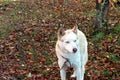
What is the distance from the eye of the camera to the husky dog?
486cm

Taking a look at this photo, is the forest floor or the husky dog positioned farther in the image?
the forest floor

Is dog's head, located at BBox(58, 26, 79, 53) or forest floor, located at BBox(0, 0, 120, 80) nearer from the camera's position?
dog's head, located at BBox(58, 26, 79, 53)

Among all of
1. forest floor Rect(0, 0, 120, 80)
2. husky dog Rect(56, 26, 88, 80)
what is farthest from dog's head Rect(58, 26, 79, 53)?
forest floor Rect(0, 0, 120, 80)

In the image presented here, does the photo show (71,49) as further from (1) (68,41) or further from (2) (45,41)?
(2) (45,41)

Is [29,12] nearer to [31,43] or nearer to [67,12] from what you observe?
[67,12]

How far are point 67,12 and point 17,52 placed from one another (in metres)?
5.43

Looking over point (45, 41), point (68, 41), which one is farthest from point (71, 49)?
point (45, 41)

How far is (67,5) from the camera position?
1471 cm

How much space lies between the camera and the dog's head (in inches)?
189

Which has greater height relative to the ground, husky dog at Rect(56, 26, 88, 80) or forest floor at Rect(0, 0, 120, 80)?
husky dog at Rect(56, 26, 88, 80)

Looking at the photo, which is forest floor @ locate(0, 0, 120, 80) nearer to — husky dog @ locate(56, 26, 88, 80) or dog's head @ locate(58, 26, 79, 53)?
husky dog @ locate(56, 26, 88, 80)

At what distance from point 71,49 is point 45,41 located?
431 cm

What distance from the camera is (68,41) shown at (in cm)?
485

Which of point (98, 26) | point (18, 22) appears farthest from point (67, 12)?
point (98, 26)
